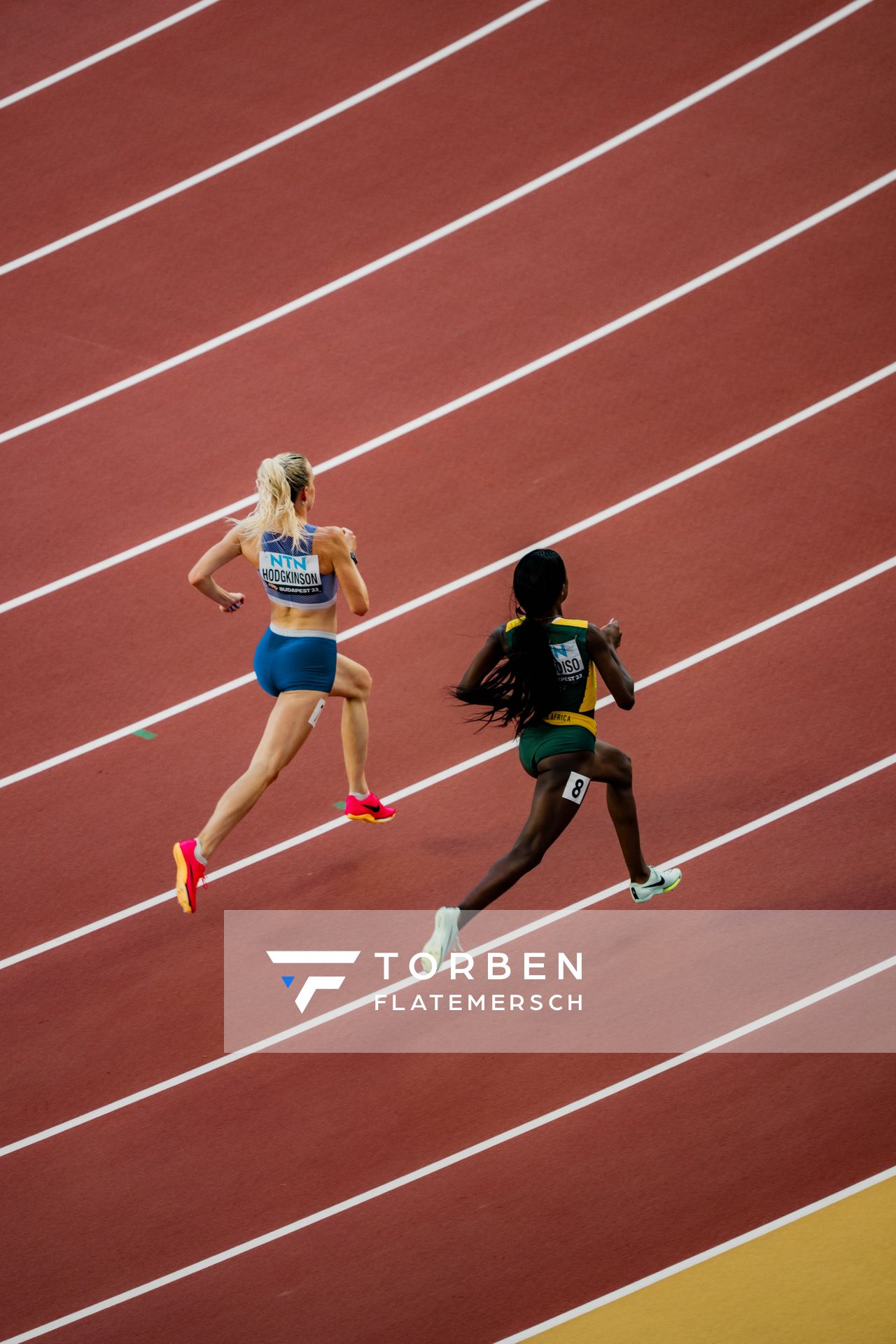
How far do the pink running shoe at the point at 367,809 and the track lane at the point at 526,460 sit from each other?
133 cm

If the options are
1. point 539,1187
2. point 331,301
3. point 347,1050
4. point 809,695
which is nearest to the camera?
point 539,1187

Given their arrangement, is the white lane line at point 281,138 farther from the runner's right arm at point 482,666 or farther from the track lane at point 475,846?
the runner's right arm at point 482,666

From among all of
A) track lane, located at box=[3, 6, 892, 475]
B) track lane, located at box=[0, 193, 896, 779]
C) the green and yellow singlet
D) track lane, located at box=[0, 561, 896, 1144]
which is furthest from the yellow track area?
track lane, located at box=[3, 6, 892, 475]

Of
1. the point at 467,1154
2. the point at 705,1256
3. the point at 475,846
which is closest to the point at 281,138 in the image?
the point at 475,846

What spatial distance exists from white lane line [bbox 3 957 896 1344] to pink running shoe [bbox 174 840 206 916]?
145cm

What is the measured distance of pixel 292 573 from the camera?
20.0 ft

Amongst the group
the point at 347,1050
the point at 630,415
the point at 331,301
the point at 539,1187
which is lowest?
the point at 539,1187

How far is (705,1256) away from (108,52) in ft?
29.8

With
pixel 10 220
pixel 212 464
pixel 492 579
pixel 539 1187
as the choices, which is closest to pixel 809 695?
pixel 492 579

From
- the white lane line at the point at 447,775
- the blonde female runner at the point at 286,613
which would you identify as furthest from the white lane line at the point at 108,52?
the white lane line at the point at 447,775

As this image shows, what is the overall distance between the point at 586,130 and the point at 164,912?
6.14 meters

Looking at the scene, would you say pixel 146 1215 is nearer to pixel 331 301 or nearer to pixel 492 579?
pixel 492 579

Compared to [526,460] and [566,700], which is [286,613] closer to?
[566,700]

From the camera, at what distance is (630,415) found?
8.45 meters
